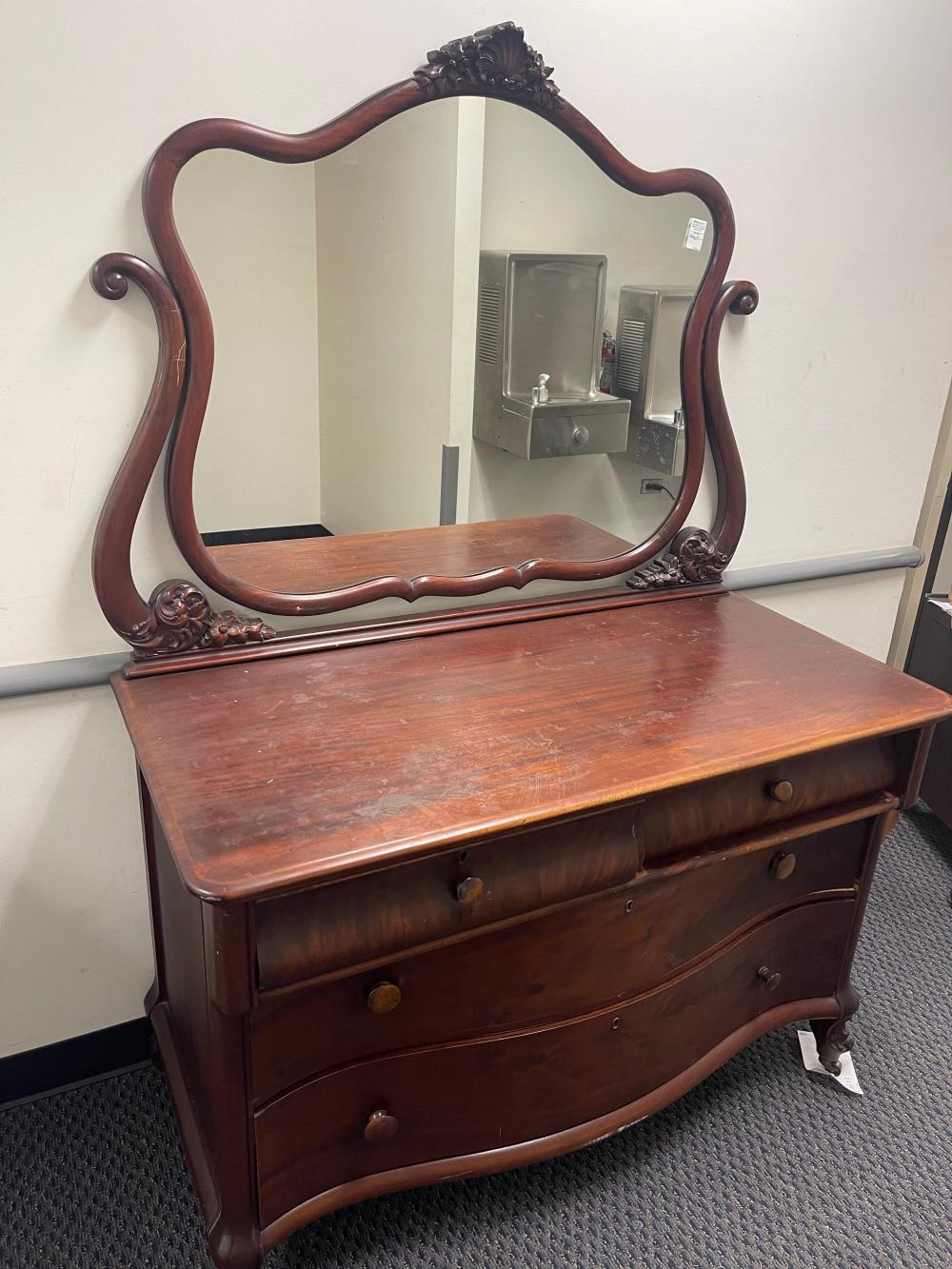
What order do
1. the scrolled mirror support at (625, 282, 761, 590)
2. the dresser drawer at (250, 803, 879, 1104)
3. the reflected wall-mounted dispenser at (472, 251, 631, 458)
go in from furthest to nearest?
the scrolled mirror support at (625, 282, 761, 590) < the reflected wall-mounted dispenser at (472, 251, 631, 458) < the dresser drawer at (250, 803, 879, 1104)

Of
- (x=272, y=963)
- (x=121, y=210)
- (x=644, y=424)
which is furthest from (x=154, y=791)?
(x=644, y=424)

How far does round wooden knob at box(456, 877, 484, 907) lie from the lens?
90 centimetres

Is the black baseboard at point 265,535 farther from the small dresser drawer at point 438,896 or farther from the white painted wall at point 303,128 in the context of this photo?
the small dresser drawer at point 438,896

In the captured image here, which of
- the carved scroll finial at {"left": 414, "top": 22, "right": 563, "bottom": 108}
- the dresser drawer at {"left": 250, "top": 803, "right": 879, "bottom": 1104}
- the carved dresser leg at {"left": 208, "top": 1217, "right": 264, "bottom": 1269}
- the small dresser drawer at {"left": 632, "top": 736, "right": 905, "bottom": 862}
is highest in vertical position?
the carved scroll finial at {"left": 414, "top": 22, "right": 563, "bottom": 108}

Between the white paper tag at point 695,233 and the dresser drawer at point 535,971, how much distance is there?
761 millimetres

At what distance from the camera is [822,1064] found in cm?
140

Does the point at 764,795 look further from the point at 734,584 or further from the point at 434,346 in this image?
the point at 434,346

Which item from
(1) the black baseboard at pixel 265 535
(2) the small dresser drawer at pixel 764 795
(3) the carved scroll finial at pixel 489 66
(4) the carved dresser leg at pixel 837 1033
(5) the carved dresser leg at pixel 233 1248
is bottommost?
(4) the carved dresser leg at pixel 837 1033

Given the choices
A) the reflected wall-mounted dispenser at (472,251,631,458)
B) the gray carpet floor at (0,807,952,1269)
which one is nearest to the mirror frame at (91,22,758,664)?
the reflected wall-mounted dispenser at (472,251,631,458)

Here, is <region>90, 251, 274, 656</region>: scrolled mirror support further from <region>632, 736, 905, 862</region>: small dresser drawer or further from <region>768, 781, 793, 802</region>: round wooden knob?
<region>768, 781, 793, 802</region>: round wooden knob

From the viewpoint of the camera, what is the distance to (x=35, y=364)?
989 millimetres

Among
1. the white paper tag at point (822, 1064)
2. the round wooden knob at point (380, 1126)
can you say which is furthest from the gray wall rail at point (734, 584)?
the white paper tag at point (822, 1064)

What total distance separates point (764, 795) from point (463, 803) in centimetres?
41

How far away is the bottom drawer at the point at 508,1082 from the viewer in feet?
3.23
